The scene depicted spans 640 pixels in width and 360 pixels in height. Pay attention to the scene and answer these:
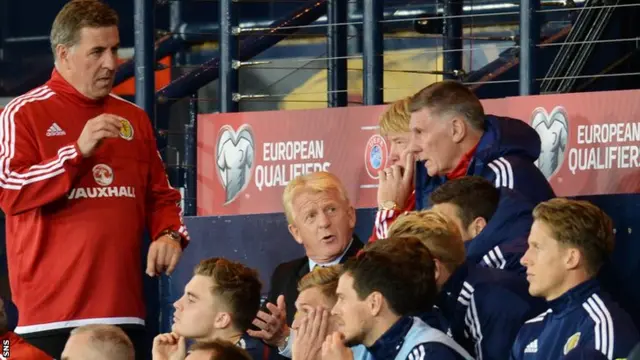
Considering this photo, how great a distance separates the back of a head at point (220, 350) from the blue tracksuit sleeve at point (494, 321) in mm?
955

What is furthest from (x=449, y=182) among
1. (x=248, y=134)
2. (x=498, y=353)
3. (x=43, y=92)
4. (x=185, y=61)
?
(x=185, y=61)

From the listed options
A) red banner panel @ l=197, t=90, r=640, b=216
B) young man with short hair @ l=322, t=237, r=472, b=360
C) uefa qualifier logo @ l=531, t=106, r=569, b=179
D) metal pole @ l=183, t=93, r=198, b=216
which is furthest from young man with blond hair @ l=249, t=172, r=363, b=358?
metal pole @ l=183, t=93, r=198, b=216

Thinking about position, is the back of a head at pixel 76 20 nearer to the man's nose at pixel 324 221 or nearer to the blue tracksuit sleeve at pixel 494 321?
the man's nose at pixel 324 221

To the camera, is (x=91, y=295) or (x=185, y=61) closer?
(x=91, y=295)

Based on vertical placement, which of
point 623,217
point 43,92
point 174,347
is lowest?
point 174,347

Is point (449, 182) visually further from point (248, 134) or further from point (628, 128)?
point (248, 134)

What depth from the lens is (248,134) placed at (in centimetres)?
701

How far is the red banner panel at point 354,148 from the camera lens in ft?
19.4

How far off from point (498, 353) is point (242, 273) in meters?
1.05

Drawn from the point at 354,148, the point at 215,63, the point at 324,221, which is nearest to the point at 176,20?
the point at 215,63

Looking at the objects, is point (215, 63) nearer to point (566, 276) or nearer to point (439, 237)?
point (439, 237)

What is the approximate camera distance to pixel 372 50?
6.97m

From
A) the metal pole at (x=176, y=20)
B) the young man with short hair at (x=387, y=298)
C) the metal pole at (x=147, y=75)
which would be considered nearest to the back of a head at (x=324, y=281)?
the young man with short hair at (x=387, y=298)

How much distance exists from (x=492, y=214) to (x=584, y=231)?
60 centimetres
